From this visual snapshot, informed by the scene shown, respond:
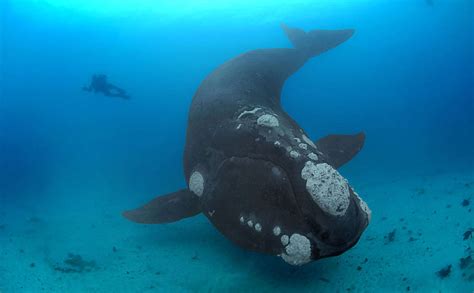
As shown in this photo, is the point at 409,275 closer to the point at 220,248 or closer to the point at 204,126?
the point at 220,248

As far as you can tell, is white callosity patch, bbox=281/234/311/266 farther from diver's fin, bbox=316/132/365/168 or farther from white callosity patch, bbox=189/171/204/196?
diver's fin, bbox=316/132/365/168

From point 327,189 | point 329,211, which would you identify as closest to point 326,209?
point 329,211

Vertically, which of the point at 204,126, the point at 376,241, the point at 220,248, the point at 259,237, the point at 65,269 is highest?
the point at 204,126

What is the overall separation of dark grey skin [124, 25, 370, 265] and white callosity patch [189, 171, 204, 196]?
0.05ft

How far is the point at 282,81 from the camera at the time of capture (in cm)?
808

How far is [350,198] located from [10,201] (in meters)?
8.35

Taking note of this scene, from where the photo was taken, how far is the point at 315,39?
1020cm

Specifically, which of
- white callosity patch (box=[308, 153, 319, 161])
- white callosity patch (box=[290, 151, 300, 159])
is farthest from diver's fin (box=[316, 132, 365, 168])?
white callosity patch (box=[290, 151, 300, 159])

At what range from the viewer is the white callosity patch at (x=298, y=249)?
3988 mm

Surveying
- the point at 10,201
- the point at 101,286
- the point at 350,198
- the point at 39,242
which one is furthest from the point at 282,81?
the point at 10,201

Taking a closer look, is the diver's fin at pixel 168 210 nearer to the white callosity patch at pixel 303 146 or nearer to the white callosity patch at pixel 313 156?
the white callosity patch at pixel 303 146

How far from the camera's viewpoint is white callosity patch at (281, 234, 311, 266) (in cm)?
399

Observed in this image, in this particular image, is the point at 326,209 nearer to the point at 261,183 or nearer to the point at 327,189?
the point at 327,189

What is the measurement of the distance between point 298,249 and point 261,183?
2.76ft
